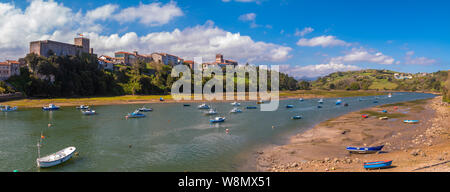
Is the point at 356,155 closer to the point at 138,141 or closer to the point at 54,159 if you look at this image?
the point at 138,141

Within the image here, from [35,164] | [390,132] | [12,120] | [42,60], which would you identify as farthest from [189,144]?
[42,60]

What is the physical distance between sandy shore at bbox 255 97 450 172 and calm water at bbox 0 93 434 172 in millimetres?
4409

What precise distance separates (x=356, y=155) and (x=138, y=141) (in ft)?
110

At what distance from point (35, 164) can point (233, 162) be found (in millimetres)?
23979

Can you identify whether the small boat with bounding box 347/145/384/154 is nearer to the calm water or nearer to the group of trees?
the calm water

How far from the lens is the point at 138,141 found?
4550 centimetres

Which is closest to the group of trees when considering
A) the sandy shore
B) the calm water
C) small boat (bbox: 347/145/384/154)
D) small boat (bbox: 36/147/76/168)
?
the calm water

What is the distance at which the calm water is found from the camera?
109 ft

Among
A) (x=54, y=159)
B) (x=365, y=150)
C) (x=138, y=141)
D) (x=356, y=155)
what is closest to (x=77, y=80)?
(x=138, y=141)

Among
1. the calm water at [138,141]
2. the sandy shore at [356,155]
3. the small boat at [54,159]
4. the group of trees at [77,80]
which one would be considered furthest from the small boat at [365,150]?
the group of trees at [77,80]

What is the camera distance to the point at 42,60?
11394cm

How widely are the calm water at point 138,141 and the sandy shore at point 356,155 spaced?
4.41 metres
